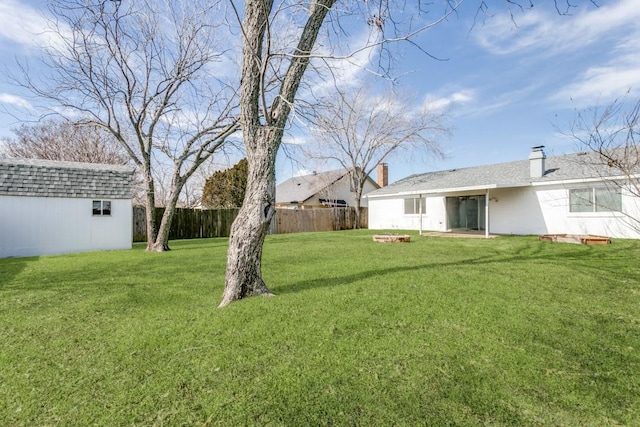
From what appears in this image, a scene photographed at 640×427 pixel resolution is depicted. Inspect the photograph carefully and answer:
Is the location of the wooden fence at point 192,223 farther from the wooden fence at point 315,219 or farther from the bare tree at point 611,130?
the bare tree at point 611,130

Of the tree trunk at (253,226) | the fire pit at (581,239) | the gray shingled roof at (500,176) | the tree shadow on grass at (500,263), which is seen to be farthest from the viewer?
the gray shingled roof at (500,176)

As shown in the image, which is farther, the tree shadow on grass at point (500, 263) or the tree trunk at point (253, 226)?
the tree shadow on grass at point (500, 263)

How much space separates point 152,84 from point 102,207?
4.73 metres

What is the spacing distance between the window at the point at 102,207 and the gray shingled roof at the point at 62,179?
8.6 inches

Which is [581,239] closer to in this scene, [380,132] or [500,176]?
[500,176]

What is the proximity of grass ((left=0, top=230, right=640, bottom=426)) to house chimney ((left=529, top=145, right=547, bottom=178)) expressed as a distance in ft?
34.6

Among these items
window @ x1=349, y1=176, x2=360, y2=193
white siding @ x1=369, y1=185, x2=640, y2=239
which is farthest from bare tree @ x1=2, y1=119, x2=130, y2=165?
white siding @ x1=369, y1=185, x2=640, y2=239

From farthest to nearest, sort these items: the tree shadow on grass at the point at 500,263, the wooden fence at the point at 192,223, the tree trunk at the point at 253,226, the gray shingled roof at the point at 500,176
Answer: the wooden fence at the point at 192,223
the gray shingled roof at the point at 500,176
the tree shadow on grass at the point at 500,263
the tree trunk at the point at 253,226

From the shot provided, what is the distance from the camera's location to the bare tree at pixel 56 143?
21.4m

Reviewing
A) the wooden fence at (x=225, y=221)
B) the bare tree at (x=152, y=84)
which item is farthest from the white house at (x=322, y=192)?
the bare tree at (x=152, y=84)

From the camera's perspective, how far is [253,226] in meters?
4.64

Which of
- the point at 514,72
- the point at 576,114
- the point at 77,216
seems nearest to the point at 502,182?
the point at 514,72

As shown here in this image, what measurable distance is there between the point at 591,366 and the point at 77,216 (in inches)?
552

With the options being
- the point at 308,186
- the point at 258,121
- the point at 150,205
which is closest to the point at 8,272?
the point at 150,205
